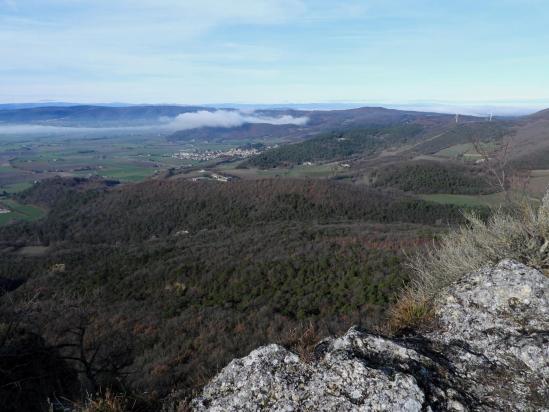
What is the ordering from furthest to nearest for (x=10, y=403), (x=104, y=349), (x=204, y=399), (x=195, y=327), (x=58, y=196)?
(x=58, y=196) < (x=195, y=327) < (x=104, y=349) < (x=10, y=403) < (x=204, y=399)

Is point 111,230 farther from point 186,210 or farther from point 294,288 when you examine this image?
point 294,288

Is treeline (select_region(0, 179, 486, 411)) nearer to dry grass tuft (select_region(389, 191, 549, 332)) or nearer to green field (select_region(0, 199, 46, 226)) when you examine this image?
dry grass tuft (select_region(389, 191, 549, 332))

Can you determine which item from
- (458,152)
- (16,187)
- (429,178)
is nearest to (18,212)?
(16,187)

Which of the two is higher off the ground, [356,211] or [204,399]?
[204,399]

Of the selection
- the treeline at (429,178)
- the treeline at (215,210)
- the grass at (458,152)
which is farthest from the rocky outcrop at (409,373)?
the grass at (458,152)

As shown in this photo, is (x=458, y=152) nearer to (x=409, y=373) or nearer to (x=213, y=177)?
(x=213, y=177)

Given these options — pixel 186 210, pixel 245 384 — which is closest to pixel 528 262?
pixel 245 384
